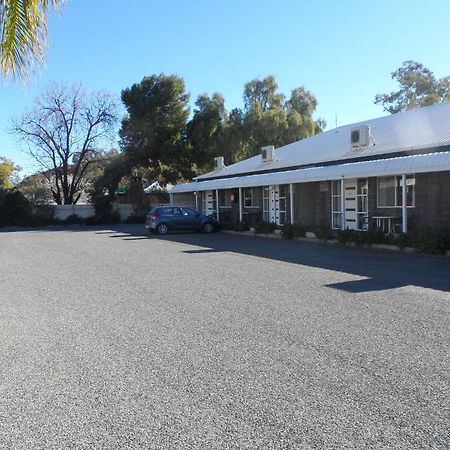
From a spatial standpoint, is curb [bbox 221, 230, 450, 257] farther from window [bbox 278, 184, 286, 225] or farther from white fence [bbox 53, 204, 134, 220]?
white fence [bbox 53, 204, 134, 220]

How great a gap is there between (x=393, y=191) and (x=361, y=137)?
133 inches

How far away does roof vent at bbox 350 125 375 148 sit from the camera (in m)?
21.4

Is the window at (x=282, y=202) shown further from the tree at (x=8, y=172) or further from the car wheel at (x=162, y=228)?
the tree at (x=8, y=172)

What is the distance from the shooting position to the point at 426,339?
6090 mm

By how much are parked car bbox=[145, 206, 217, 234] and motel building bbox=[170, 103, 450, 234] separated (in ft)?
7.69

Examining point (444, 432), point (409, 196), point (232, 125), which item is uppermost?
point (232, 125)

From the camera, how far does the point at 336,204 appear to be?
73.6ft

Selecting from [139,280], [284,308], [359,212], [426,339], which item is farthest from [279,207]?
[426,339]

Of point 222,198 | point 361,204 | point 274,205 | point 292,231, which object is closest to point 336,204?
point 361,204

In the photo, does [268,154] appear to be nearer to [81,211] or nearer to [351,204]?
[351,204]

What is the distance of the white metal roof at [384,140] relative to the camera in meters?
18.9

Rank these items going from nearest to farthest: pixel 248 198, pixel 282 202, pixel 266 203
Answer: pixel 282 202 < pixel 266 203 < pixel 248 198

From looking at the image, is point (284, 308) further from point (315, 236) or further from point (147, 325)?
point (315, 236)

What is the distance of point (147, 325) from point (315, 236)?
13.9 m
